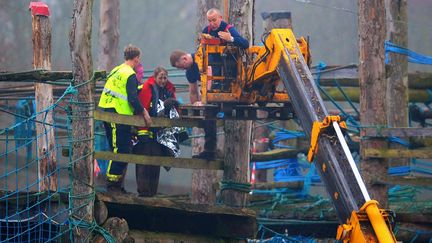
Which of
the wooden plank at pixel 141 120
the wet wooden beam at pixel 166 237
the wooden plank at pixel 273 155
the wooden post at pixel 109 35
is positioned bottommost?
the wet wooden beam at pixel 166 237

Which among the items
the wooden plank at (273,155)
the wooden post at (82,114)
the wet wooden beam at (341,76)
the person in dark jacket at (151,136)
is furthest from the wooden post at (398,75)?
the wooden post at (82,114)

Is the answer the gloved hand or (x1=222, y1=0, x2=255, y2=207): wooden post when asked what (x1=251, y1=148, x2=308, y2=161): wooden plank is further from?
the gloved hand

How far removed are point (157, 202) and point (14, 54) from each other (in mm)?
14933

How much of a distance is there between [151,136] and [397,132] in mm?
3247

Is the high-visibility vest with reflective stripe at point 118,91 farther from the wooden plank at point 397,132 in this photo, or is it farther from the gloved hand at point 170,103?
the wooden plank at point 397,132

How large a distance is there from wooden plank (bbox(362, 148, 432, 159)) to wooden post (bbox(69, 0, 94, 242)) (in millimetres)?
4117

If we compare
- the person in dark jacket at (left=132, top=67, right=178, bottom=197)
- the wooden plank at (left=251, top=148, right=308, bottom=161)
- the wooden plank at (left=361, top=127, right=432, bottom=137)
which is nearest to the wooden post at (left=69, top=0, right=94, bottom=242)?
the person in dark jacket at (left=132, top=67, right=178, bottom=197)

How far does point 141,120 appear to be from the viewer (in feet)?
38.5

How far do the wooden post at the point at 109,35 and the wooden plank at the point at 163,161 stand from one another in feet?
21.0

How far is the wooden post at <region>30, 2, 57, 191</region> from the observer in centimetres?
1155

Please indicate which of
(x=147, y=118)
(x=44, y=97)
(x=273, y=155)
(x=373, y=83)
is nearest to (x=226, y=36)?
(x=147, y=118)

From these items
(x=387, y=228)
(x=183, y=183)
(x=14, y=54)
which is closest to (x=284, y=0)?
(x=183, y=183)

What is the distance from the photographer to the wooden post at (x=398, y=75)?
15.0m

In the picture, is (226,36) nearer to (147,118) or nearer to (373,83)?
(147,118)
